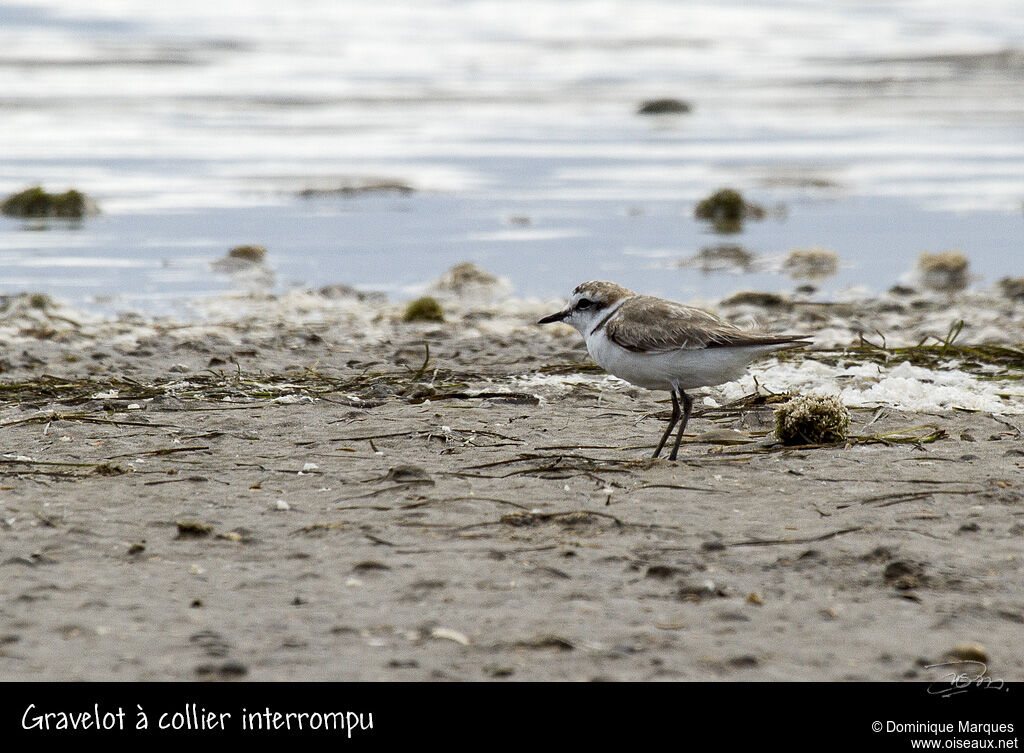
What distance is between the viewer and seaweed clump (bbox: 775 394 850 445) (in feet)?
20.5

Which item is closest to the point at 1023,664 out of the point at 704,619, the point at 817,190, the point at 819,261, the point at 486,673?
the point at 704,619

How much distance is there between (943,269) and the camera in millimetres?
11961

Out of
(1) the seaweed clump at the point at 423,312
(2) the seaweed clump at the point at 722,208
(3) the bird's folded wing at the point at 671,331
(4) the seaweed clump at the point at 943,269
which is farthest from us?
(2) the seaweed clump at the point at 722,208

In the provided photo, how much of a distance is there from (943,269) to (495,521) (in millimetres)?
8052

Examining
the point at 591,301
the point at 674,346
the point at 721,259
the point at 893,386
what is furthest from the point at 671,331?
the point at 721,259

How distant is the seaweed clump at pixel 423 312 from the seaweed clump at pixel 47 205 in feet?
21.7

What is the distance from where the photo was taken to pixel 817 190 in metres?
17.0

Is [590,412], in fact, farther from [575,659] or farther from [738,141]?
[738,141]

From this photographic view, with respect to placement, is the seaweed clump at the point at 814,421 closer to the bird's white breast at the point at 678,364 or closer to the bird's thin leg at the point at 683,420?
the bird's white breast at the point at 678,364

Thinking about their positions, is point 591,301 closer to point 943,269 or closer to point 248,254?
point 943,269

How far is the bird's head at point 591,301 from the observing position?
662 cm
